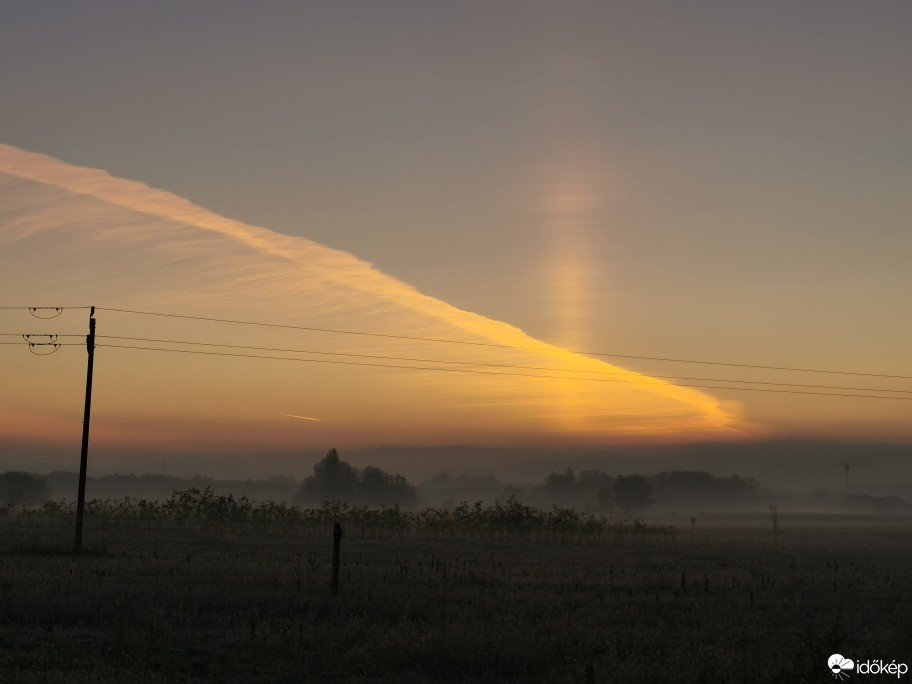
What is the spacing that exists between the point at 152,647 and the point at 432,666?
5.78 metres

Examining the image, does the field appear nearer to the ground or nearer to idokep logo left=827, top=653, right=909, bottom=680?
the ground

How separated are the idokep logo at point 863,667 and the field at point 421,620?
212 millimetres

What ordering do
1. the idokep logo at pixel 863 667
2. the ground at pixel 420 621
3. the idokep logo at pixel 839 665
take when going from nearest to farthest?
the idokep logo at pixel 839 665, the idokep logo at pixel 863 667, the ground at pixel 420 621

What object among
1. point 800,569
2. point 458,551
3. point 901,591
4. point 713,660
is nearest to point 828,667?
point 713,660

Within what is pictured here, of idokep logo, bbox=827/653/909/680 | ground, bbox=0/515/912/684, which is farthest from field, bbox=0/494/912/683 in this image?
idokep logo, bbox=827/653/909/680

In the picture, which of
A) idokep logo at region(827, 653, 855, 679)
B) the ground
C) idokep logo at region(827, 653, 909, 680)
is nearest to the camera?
idokep logo at region(827, 653, 855, 679)

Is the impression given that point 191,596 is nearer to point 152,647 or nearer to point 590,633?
point 152,647

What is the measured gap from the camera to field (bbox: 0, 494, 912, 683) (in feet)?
57.7

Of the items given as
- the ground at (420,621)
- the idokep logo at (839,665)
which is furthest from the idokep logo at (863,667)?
the ground at (420,621)

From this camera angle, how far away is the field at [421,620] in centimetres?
1758

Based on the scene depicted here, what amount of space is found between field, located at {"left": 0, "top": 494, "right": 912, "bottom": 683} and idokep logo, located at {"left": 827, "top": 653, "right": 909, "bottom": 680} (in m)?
0.21

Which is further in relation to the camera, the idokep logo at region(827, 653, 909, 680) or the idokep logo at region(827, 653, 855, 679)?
the idokep logo at region(827, 653, 909, 680)

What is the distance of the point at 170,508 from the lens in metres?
79.1

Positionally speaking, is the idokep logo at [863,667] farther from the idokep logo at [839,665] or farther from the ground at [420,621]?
the ground at [420,621]
